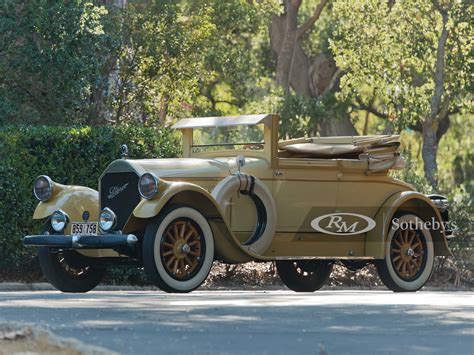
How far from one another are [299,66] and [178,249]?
1033 inches

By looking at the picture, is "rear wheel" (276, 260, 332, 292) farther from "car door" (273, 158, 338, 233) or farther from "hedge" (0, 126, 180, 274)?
"hedge" (0, 126, 180, 274)

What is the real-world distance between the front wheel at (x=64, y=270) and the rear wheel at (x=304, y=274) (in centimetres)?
268

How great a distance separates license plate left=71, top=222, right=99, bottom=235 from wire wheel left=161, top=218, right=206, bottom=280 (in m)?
1.07

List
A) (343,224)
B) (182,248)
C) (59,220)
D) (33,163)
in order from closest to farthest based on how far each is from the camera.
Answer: (182,248), (59,220), (343,224), (33,163)

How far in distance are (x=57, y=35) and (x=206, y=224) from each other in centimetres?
832

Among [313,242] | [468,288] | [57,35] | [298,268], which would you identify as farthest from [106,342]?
[468,288]

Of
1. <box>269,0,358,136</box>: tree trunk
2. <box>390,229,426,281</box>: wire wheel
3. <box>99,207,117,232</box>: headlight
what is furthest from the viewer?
<box>269,0,358,136</box>: tree trunk

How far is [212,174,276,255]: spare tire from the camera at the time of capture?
565 inches

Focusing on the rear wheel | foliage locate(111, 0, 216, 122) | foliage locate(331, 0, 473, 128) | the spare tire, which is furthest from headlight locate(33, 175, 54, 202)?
foliage locate(331, 0, 473, 128)

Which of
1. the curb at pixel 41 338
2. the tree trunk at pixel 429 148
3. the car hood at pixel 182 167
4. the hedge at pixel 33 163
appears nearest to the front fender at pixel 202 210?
the car hood at pixel 182 167

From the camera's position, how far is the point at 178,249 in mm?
13758

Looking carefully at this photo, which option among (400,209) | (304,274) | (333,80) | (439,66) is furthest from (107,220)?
(333,80)

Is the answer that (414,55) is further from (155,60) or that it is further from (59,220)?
(59,220)

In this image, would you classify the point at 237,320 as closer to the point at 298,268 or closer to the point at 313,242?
the point at 313,242
